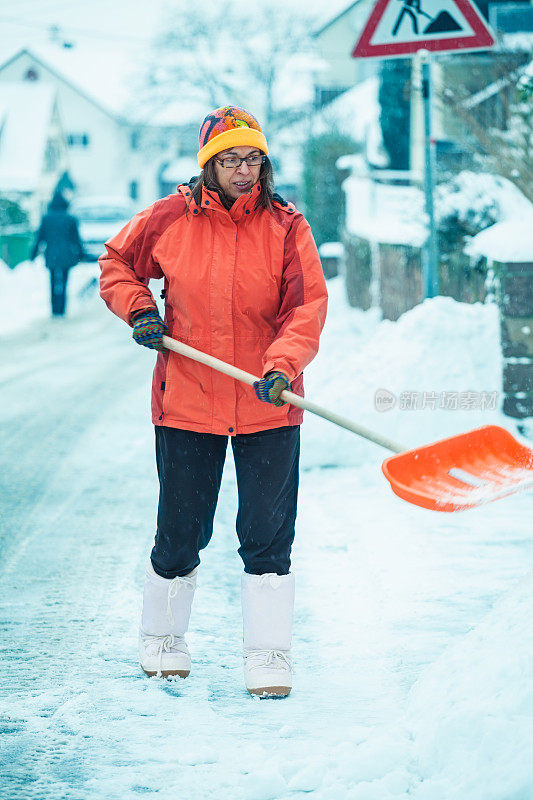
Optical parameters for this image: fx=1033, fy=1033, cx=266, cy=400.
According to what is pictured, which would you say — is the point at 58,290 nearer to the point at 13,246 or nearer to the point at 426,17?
the point at 13,246

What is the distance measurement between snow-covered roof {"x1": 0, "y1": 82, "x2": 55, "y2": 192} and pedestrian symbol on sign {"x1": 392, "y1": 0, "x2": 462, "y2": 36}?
99.5 ft

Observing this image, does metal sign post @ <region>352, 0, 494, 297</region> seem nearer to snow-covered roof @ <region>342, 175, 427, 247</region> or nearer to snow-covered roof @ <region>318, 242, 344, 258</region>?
snow-covered roof @ <region>342, 175, 427, 247</region>

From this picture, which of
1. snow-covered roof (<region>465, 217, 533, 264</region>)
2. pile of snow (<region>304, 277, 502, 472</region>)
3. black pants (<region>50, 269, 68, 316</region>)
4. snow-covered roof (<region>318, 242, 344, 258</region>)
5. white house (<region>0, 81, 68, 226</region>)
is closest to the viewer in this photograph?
snow-covered roof (<region>465, 217, 533, 264</region>)

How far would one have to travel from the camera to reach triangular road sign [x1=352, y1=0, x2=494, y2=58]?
4.44m

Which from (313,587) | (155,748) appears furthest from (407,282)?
(155,748)

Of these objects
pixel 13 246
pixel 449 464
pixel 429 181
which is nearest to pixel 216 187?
pixel 449 464

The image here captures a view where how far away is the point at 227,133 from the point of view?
2900 mm

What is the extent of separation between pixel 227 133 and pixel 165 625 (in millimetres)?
1456

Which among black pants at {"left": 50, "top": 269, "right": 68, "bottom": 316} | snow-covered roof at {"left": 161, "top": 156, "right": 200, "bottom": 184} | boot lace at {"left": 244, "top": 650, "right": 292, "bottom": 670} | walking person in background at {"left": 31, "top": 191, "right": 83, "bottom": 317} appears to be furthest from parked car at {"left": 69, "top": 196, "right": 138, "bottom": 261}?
snow-covered roof at {"left": 161, "top": 156, "right": 200, "bottom": 184}

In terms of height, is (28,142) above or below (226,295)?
above

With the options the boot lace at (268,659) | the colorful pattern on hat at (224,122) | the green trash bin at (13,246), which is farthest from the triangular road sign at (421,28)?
the green trash bin at (13,246)

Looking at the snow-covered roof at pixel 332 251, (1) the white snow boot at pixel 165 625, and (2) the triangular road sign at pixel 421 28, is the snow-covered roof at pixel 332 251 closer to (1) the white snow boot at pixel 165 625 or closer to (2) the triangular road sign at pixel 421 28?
(2) the triangular road sign at pixel 421 28

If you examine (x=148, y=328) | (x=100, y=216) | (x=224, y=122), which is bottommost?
(x=148, y=328)

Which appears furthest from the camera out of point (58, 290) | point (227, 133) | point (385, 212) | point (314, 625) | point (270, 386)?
point (58, 290)
